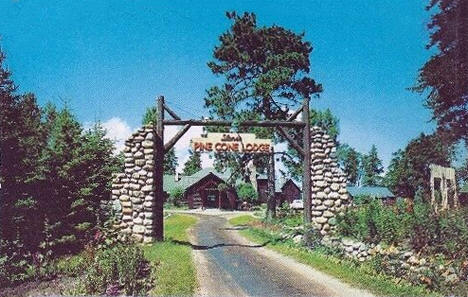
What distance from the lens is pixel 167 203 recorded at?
6322cm

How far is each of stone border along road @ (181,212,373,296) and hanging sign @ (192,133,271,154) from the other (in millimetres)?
3211

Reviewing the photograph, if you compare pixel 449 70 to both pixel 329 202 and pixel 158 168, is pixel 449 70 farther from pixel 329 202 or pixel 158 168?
pixel 158 168

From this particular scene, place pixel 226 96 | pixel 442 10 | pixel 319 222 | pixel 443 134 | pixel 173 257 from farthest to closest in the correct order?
pixel 226 96 → pixel 443 134 → pixel 319 222 → pixel 442 10 → pixel 173 257

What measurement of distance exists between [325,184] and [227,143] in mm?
3574

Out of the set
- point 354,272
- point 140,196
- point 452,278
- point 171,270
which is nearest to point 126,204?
point 140,196

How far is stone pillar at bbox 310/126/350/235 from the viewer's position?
15.3 m

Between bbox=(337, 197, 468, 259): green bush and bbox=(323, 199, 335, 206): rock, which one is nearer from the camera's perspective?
bbox=(337, 197, 468, 259): green bush

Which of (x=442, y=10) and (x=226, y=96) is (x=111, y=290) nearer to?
(x=442, y=10)

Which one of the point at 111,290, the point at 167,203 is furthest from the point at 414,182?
the point at 111,290

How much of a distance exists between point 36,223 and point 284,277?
27.6ft

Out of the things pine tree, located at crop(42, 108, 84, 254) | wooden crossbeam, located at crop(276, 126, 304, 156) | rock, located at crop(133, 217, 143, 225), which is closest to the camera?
rock, located at crop(133, 217, 143, 225)

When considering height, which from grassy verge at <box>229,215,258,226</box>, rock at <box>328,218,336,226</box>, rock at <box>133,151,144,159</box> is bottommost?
grassy verge at <box>229,215,258,226</box>

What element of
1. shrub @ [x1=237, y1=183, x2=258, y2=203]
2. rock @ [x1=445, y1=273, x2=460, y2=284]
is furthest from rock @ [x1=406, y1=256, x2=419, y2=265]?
shrub @ [x1=237, y1=183, x2=258, y2=203]

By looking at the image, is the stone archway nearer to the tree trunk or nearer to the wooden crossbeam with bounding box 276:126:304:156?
the wooden crossbeam with bounding box 276:126:304:156
